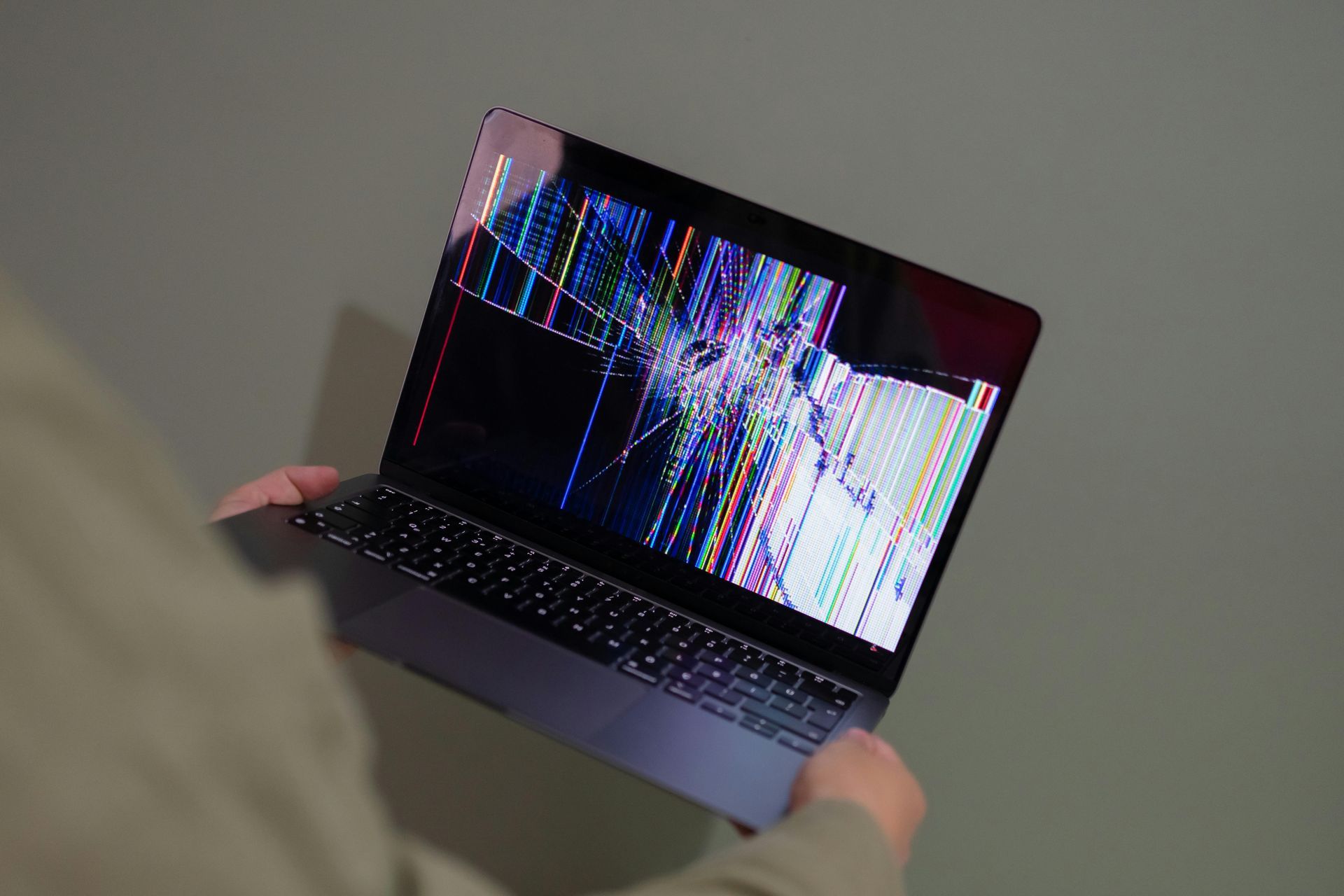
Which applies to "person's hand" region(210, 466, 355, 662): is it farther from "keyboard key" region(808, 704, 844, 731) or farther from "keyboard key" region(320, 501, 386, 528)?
"keyboard key" region(808, 704, 844, 731)

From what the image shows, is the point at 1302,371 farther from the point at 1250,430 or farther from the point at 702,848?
the point at 702,848

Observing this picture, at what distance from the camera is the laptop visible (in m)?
0.78

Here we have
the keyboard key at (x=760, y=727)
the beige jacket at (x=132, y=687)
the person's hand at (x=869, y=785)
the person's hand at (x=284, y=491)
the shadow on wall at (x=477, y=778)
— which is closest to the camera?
the beige jacket at (x=132, y=687)

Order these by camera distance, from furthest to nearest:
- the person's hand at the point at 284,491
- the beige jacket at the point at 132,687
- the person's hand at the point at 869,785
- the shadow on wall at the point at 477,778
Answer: the shadow on wall at the point at 477,778, the person's hand at the point at 284,491, the person's hand at the point at 869,785, the beige jacket at the point at 132,687

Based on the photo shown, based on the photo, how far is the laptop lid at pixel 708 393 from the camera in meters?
0.81

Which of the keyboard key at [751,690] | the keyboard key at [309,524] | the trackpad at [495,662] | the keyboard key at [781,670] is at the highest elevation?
the keyboard key at [781,670]

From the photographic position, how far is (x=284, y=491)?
0.86 meters

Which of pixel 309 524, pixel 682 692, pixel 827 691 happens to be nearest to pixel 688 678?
pixel 682 692

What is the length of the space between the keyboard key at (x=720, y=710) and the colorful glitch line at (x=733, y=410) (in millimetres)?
147

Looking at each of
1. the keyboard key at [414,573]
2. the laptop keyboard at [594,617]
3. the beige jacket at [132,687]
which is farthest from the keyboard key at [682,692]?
the beige jacket at [132,687]

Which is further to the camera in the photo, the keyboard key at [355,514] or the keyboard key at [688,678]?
the keyboard key at [355,514]

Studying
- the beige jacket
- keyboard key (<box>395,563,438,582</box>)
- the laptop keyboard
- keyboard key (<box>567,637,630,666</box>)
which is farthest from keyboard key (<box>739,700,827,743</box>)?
the beige jacket

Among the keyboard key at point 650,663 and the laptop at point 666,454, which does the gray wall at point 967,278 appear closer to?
the laptop at point 666,454

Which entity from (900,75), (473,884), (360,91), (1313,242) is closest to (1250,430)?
(1313,242)
